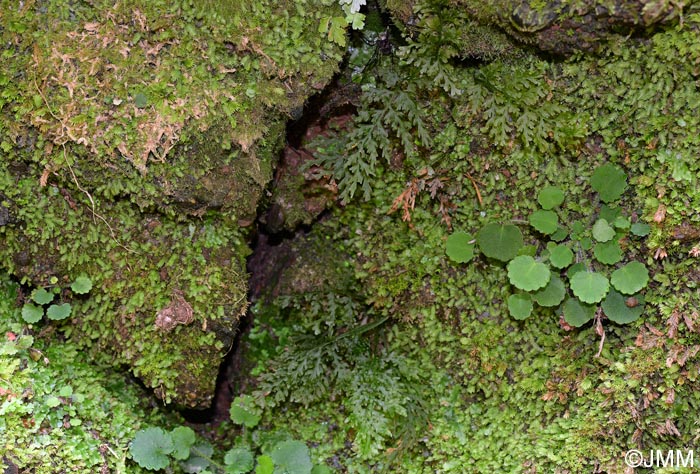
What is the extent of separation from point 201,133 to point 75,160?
2.14 ft

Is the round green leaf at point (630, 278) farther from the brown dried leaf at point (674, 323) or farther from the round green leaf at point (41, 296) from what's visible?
the round green leaf at point (41, 296)

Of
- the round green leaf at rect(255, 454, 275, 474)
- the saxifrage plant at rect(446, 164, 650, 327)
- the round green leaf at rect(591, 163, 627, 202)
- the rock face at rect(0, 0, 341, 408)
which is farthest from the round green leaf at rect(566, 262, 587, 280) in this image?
the round green leaf at rect(255, 454, 275, 474)

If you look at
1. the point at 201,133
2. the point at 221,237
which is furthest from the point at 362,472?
the point at 201,133

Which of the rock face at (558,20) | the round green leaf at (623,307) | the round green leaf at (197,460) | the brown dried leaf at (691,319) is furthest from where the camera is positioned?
the round green leaf at (197,460)

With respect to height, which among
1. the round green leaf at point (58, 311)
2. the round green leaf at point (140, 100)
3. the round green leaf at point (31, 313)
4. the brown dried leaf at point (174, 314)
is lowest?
the round green leaf at point (31, 313)

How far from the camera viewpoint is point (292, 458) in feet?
10.1

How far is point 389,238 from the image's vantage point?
3.33m

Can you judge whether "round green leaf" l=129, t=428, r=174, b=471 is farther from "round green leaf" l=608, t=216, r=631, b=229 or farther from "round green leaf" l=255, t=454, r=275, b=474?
"round green leaf" l=608, t=216, r=631, b=229

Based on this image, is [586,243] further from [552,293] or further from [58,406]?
[58,406]

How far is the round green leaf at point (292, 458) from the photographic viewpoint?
3.05m

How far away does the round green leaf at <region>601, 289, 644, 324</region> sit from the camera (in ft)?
8.90

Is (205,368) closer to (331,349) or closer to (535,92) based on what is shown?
(331,349)

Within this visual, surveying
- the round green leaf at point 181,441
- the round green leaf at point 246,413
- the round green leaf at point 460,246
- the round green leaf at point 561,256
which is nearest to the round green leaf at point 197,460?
the round green leaf at point 181,441
